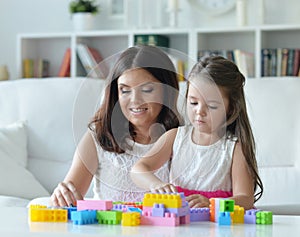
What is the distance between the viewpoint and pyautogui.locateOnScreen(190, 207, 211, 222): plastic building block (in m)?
1.13

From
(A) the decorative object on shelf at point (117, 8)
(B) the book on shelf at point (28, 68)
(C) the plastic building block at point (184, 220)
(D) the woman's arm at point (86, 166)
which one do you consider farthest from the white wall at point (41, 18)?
(C) the plastic building block at point (184, 220)

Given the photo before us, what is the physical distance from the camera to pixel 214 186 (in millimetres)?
1551

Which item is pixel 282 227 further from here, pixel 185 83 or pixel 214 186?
pixel 214 186

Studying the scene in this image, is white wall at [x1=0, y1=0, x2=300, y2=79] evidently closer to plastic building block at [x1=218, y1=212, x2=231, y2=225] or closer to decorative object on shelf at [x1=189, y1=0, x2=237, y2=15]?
decorative object on shelf at [x1=189, y1=0, x2=237, y2=15]

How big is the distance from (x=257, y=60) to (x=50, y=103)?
125 centimetres

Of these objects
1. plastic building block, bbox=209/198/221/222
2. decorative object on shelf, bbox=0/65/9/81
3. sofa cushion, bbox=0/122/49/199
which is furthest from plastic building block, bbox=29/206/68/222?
decorative object on shelf, bbox=0/65/9/81

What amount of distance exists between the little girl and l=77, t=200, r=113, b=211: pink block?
0.11 m

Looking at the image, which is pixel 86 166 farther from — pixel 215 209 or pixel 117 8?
pixel 117 8

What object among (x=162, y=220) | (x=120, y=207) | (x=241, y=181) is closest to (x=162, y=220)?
(x=162, y=220)

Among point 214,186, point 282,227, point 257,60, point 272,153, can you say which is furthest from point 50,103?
point 282,227

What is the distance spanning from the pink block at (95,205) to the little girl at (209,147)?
0.35ft

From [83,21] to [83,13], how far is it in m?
0.05

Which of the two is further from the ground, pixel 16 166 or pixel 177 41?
pixel 177 41

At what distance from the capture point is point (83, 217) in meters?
1.06
